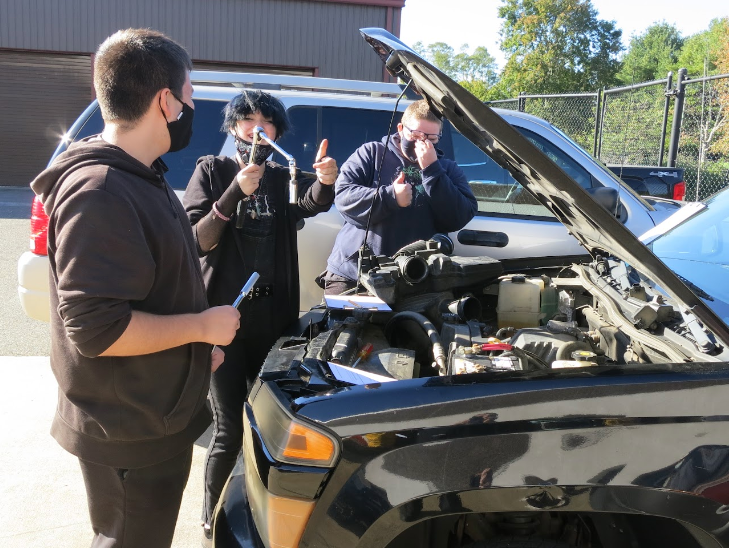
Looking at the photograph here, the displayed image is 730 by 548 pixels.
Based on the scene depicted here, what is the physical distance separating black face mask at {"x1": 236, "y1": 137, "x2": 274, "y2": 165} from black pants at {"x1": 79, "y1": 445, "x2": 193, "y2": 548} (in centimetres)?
133

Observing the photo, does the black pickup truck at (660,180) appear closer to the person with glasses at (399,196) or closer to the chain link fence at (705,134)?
the chain link fence at (705,134)

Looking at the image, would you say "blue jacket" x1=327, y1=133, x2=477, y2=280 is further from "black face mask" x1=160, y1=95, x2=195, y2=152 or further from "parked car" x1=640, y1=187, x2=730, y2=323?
"black face mask" x1=160, y1=95, x2=195, y2=152

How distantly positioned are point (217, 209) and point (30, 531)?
5.84 ft

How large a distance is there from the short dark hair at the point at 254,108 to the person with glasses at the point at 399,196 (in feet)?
2.18

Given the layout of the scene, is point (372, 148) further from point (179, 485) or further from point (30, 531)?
point (30, 531)

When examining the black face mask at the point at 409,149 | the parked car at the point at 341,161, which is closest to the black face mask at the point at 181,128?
the black face mask at the point at 409,149

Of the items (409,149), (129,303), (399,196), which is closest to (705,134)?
(409,149)

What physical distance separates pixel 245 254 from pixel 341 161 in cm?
215

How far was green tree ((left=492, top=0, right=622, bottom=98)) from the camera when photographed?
28.7 m

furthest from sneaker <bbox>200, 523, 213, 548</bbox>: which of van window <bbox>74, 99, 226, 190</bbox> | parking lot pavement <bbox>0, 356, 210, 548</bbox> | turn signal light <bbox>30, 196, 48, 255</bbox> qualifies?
van window <bbox>74, 99, 226, 190</bbox>

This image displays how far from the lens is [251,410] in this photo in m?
2.12

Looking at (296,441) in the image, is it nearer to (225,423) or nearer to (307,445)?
(307,445)

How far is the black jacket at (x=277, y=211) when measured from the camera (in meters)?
2.84

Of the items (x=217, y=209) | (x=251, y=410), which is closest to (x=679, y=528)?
(x=251, y=410)
